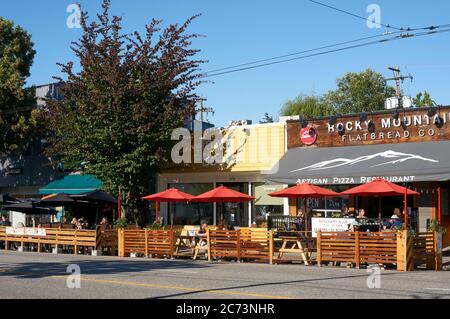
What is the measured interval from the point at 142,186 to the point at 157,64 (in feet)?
17.8

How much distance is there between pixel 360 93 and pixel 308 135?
3294 cm

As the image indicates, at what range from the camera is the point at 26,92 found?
33969mm

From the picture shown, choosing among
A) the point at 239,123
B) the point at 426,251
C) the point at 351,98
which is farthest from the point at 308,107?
the point at 426,251

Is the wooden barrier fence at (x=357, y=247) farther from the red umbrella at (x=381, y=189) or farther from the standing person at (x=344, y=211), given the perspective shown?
the standing person at (x=344, y=211)

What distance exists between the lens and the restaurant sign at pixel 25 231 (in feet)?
86.7

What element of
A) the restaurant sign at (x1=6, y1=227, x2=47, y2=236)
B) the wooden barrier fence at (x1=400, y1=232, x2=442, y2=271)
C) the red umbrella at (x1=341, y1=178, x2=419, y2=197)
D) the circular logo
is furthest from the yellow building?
the wooden barrier fence at (x1=400, y1=232, x2=442, y2=271)

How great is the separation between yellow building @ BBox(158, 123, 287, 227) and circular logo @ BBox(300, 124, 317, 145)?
0.89 metres

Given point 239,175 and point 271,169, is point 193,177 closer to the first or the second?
point 239,175

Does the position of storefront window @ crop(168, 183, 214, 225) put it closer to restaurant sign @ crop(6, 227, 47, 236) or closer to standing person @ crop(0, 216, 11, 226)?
restaurant sign @ crop(6, 227, 47, 236)

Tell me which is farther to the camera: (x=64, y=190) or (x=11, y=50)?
(x=11, y=50)

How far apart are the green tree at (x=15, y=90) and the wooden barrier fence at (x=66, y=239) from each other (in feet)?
23.8

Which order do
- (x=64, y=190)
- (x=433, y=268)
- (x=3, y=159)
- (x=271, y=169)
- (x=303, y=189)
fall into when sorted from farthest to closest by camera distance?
(x=3, y=159)
(x=64, y=190)
(x=271, y=169)
(x=303, y=189)
(x=433, y=268)

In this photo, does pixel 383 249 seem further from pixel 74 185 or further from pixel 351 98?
pixel 351 98
